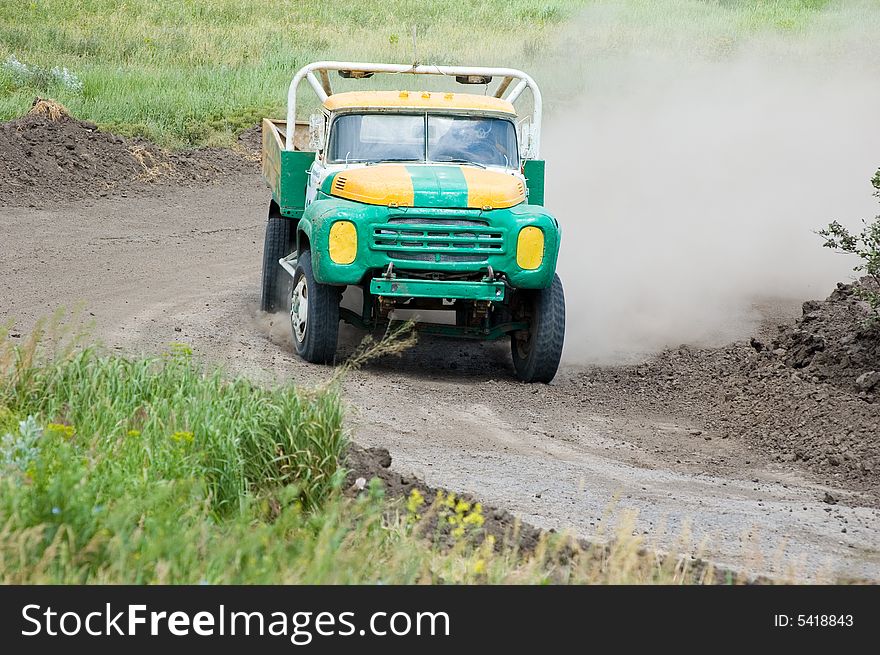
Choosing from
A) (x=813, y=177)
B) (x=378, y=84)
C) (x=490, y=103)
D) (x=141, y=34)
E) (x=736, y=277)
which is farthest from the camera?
(x=141, y=34)

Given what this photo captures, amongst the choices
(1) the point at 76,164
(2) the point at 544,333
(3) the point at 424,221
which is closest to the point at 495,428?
(2) the point at 544,333

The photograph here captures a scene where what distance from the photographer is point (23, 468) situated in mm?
5973

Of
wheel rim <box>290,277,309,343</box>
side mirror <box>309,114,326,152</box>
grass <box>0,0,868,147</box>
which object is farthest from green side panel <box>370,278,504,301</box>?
grass <box>0,0,868,147</box>

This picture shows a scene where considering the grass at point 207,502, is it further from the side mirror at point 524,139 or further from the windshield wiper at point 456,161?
the side mirror at point 524,139

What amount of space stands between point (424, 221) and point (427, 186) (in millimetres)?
304

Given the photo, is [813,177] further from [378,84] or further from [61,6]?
[61,6]

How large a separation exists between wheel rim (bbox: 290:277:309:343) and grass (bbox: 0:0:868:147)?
11.7 m

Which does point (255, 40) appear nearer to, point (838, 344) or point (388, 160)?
point (388, 160)

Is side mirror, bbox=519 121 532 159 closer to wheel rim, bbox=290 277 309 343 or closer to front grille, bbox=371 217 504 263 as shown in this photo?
front grille, bbox=371 217 504 263

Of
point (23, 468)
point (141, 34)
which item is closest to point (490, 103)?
point (23, 468)

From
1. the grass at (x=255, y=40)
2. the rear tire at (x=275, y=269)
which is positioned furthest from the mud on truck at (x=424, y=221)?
the grass at (x=255, y=40)

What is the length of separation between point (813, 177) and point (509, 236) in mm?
10020

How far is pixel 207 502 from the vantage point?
19.5 feet

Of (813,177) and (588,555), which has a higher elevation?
(588,555)
